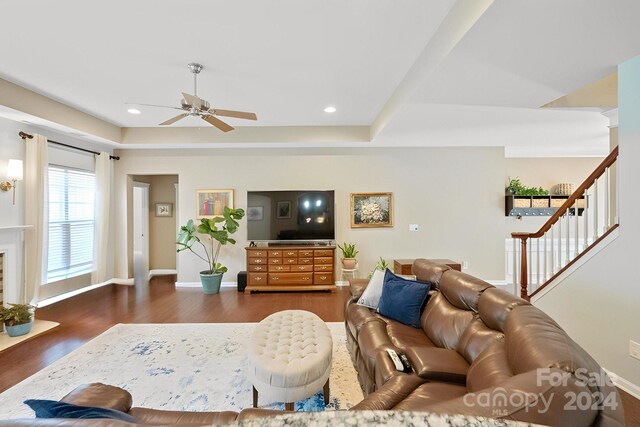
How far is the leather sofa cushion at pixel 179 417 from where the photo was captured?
123 cm

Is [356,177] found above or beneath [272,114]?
beneath

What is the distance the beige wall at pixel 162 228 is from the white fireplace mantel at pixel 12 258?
2.73 metres

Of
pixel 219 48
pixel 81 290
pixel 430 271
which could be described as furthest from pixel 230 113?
pixel 81 290

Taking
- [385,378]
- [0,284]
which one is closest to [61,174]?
[0,284]

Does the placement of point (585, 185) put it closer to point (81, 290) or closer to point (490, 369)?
point (490, 369)

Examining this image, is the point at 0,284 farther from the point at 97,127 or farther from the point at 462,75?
the point at 462,75

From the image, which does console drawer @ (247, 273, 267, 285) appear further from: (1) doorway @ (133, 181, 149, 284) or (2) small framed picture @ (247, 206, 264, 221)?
(1) doorway @ (133, 181, 149, 284)

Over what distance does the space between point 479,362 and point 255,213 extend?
13.8 feet

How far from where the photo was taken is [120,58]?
2668mm

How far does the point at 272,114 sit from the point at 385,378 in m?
3.76

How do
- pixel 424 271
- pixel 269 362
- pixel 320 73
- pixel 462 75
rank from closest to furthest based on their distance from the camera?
1. pixel 269 362
2. pixel 462 75
3. pixel 424 271
4. pixel 320 73

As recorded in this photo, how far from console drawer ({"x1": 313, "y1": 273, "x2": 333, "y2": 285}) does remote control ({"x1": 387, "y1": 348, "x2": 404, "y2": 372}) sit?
307cm

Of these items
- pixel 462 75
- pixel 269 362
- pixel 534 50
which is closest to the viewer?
Result: pixel 269 362

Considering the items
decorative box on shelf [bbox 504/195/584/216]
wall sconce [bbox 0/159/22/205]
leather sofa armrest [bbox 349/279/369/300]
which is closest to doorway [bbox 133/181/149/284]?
wall sconce [bbox 0/159/22/205]
